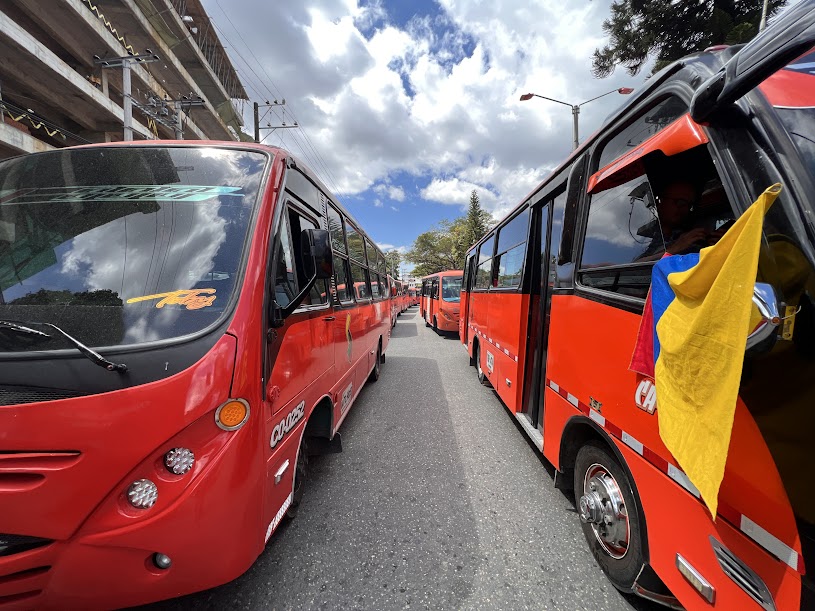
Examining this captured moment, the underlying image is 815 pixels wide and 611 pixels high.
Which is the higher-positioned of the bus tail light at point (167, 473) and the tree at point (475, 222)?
the tree at point (475, 222)

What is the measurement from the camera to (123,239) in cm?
186

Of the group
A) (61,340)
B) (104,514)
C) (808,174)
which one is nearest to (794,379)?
(808,174)

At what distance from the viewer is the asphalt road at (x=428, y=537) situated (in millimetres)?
1923

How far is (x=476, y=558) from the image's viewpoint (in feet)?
7.21

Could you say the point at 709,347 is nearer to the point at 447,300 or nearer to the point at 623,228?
the point at 623,228

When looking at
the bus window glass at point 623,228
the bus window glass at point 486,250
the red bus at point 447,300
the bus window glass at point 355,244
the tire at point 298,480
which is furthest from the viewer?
the red bus at point 447,300

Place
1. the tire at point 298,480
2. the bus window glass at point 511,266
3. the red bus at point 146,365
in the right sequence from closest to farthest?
the red bus at point 146,365
the tire at point 298,480
the bus window glass at point 511,266

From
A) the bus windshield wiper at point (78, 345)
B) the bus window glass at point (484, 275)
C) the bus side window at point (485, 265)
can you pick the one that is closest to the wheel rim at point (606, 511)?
the bus windshield wiper at point (78, 345)

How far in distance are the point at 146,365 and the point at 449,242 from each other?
57232mm

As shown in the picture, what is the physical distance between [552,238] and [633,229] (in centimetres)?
136

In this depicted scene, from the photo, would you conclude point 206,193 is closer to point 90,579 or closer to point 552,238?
point 90,579

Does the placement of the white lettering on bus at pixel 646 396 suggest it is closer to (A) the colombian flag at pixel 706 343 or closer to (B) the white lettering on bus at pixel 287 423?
(A) the colombian flag at pixel 706 343

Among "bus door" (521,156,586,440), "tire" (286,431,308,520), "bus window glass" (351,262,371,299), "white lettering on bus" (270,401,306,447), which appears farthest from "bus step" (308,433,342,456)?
"bus window glass" (351,262,371,299)

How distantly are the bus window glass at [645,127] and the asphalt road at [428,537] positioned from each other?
8.04ft
